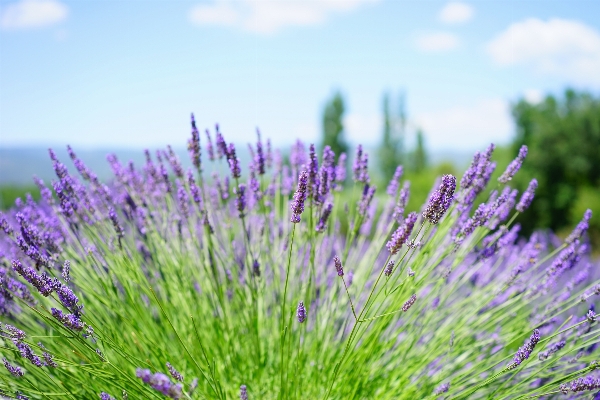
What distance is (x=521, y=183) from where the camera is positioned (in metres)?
14.7

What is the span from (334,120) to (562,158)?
1548cm

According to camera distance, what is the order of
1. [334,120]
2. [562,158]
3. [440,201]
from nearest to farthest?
[440,201]
[562,158]
[334,120]

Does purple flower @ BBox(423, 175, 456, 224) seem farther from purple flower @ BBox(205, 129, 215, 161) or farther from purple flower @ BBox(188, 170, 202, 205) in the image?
purple flower @ BBox(205, 129, 215, 161)

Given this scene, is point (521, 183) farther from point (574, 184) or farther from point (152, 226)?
point (152, 226)

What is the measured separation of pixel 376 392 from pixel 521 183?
1489 cm

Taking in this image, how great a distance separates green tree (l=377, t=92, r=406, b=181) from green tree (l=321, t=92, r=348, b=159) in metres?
6.55

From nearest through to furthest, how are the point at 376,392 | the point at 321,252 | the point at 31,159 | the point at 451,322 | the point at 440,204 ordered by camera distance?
1. the point at 440,204
2. the point at 376,392
3. the point at 451,322
4. the point at 321,252
5. the point at 31,159

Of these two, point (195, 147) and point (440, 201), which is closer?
point (440, 201)

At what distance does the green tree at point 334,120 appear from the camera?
92.2 feet

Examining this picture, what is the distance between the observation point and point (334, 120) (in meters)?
28.2

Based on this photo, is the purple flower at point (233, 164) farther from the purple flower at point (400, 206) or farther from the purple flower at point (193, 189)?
the purple flower at point (400, 206)

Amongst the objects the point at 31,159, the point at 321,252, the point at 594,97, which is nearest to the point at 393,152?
the point at 594,97

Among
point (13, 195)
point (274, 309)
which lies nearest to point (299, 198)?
point (274, 309)

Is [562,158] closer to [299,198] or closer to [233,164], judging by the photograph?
[233,164]
